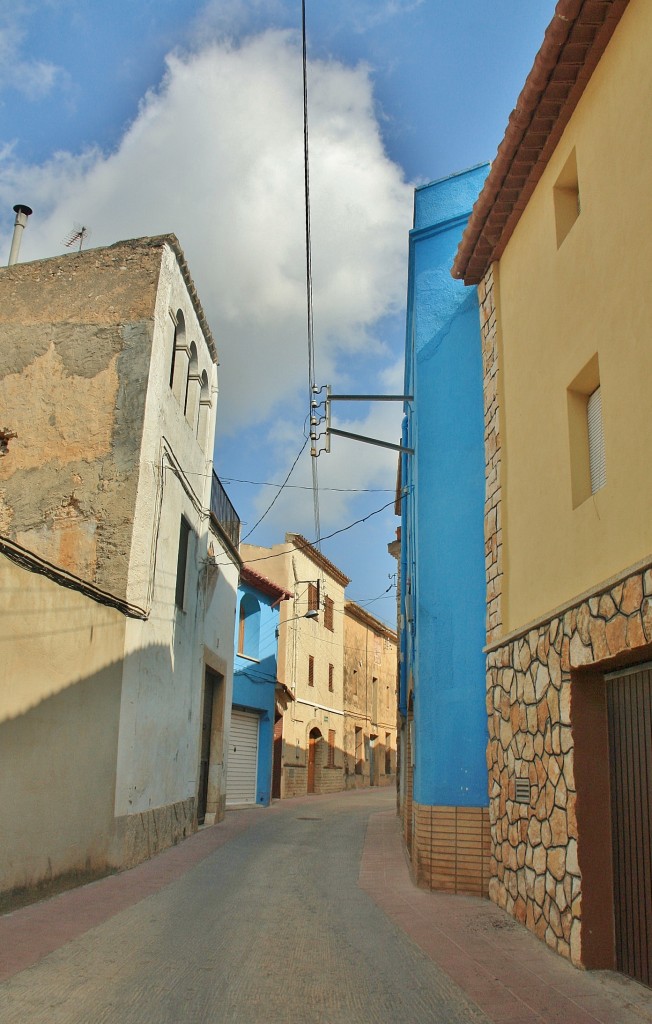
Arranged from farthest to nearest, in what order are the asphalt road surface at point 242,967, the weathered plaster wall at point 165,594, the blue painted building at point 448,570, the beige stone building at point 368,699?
the beige stone building at point 368,699, the weathered plaster wall at point 165,594, the blue painted building at point 448,570, the asphalt road surface at point 242,967

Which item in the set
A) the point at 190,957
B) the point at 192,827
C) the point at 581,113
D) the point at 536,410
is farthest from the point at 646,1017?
the point at 192,827

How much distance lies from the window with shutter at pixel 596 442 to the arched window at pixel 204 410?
32.7 feet

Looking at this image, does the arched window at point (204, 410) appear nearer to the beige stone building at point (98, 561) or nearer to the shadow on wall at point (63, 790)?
the beige stone building at point (98, 561)

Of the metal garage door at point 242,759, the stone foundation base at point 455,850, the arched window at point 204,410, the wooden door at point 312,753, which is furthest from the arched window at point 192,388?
the wooden door at point 312,753

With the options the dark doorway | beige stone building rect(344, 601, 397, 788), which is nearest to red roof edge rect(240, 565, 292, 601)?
the dark doorway

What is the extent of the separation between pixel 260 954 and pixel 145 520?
244 inches

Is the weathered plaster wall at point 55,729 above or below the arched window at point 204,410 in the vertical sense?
below

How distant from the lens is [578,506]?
20.2ft

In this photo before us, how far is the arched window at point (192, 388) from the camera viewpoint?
14.3 meters

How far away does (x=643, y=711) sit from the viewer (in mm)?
5289

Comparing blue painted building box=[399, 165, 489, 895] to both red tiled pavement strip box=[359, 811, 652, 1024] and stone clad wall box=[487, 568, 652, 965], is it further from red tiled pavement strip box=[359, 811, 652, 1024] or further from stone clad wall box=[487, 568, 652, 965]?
red tiled pavement strip box=[359, 811, 652, 1024]

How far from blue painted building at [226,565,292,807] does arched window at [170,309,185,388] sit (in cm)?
914

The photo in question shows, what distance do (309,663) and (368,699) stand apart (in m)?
9.76

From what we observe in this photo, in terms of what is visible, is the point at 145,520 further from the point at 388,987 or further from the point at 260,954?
the point at 388,987
